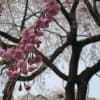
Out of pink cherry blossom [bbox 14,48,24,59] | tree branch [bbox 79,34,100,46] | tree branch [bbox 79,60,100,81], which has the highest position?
tree branch [bbox 79,34,100,46]

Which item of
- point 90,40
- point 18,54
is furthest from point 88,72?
point 18,54

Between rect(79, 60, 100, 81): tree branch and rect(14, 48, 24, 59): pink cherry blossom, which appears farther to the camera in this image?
rect(79, 60, 100, 81): tree branch

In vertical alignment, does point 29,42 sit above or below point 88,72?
above

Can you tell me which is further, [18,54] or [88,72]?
[88,72]

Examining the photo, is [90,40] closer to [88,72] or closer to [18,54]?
[88,72]

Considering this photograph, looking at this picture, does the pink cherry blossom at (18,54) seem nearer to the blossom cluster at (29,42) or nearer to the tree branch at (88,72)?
the blossom cluster at (29,42)

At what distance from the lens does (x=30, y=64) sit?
1.80 m

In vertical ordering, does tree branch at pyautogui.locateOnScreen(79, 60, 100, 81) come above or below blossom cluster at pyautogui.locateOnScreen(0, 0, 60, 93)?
below

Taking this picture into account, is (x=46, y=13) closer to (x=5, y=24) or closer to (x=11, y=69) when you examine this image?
(x=11, y=69)

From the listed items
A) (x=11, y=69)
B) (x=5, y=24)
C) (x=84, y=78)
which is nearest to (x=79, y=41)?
(x=84, y=78)

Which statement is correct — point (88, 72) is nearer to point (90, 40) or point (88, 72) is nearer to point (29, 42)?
point (90, 40)

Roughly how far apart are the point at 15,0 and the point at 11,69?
639 centimetres

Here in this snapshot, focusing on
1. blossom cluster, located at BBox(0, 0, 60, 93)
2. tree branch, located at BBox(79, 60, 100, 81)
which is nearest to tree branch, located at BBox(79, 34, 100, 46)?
tree branch, located at BBox(79, 60, 100, 81)

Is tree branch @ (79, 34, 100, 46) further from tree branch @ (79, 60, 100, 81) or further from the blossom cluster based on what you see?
the blossom cluster
